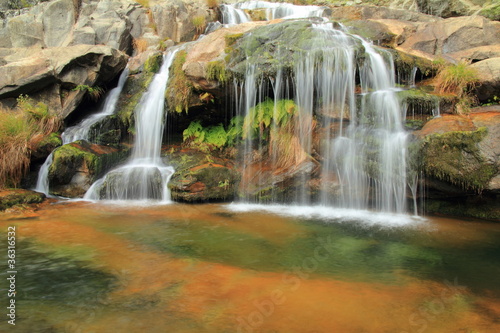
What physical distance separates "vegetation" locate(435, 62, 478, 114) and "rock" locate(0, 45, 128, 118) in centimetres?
1023

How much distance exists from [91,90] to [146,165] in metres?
3.44

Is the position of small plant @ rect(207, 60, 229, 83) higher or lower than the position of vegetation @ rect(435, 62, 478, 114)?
higher

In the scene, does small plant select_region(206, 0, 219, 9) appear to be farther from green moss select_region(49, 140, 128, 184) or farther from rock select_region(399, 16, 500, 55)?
green moss select_region(49, 140, 128, 184)

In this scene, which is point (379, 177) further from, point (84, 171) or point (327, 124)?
point (84, 171)

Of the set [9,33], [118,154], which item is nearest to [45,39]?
[9,33]

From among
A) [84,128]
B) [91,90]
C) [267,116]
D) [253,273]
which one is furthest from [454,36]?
[84,128]

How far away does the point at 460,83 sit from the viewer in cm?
838

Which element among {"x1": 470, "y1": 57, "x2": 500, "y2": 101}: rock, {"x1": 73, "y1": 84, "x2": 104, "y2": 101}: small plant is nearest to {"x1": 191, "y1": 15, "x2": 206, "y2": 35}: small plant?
{"x1": 73, "y1": 84, "x2": 104, "y2": 101}: small plant

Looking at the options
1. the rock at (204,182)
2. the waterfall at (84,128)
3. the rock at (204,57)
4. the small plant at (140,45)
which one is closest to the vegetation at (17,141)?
the waterfall at (84,128)

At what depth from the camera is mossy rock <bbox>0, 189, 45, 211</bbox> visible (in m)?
7.75

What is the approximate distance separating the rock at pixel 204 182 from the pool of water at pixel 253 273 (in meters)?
1.36

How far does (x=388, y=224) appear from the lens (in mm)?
6820

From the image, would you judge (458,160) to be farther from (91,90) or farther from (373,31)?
(91,90)

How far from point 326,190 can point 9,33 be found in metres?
15.0
